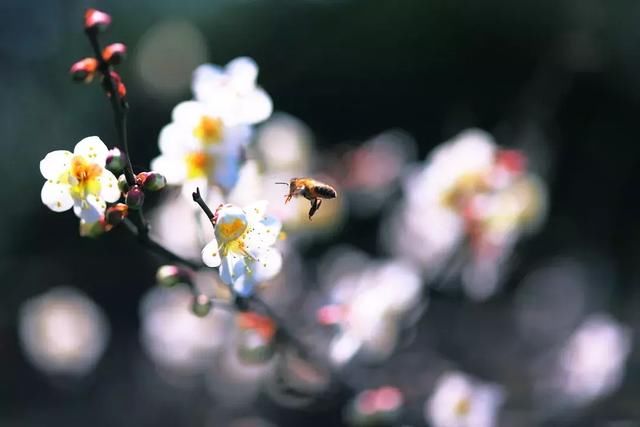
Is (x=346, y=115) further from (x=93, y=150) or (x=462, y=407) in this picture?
(x=93, y=150)

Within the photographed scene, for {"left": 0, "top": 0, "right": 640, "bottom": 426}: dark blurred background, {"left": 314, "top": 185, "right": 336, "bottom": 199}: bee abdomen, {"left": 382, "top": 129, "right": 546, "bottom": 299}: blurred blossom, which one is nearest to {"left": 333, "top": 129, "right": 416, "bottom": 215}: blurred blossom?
{"left": 0, "top": 0, "right": 640, "bottom": 426}: dark blurred background

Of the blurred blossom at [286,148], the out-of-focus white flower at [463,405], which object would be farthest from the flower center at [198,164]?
the blurred blossom at [286,148]

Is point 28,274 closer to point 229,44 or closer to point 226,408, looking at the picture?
point 226,408

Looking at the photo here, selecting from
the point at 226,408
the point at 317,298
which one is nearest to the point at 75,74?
the point at 317,298

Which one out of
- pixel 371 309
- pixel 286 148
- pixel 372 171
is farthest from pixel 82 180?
pixel 372 171

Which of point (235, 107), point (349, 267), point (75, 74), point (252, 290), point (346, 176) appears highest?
point (346, 176)

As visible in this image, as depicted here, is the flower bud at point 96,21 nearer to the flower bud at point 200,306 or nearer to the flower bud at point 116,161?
the flower bud at point 116,161
